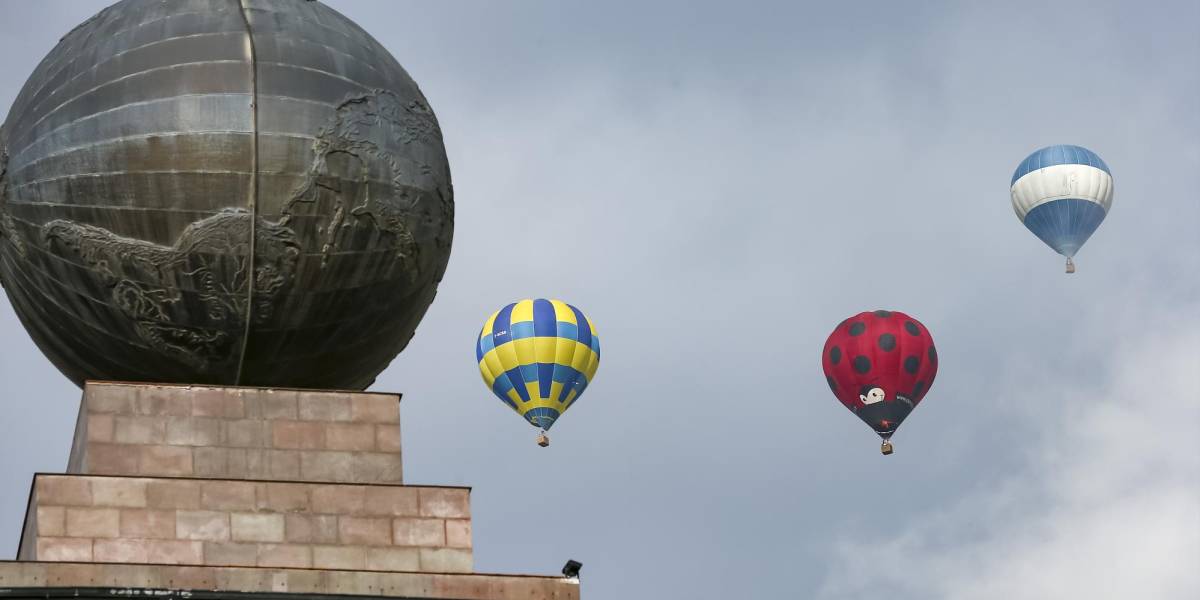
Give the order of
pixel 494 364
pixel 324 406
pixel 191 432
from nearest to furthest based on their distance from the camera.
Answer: pixel 191 432, pixel 324 406, pixel 494 364

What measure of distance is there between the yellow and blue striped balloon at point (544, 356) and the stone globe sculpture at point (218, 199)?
107 feet

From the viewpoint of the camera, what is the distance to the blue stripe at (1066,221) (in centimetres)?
8806

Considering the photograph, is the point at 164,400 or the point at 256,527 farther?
the point at 164,400

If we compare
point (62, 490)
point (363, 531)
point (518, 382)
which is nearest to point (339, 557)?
point (363, 531)

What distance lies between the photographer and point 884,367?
74.1 metres

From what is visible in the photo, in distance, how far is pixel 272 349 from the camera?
3428 centimetres

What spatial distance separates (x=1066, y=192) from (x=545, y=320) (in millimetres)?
25889

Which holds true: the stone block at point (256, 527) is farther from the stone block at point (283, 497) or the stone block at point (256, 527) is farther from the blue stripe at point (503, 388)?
the blue stripe at point (503, 388)

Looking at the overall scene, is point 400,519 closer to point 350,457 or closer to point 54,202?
point 350,457

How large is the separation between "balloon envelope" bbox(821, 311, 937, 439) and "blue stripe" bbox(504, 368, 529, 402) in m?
10.5

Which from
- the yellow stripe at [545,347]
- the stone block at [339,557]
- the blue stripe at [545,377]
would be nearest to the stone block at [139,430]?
the stone block at [339,557]

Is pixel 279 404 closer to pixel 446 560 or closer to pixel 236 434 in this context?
pixel 236 434

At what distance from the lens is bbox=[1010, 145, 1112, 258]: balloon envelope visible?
8762 centimetres

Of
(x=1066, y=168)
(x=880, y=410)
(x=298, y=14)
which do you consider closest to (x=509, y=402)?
(x=880, y=410)
